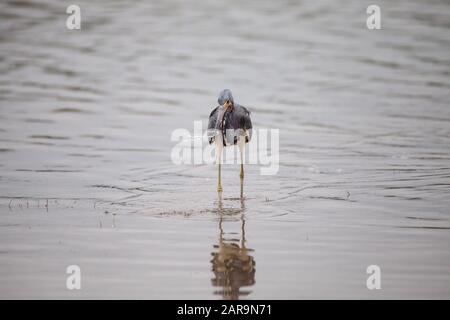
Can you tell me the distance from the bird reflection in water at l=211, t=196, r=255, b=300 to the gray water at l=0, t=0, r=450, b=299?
0.03 meters

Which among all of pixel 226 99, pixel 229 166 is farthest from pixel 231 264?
pixel 229 166

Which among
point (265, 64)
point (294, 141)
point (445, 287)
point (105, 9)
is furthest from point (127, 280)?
point (105, 9)

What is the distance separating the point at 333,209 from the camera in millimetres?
11555

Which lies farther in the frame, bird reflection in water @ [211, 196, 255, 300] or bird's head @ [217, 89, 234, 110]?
bird's head @ [217, 89, 234, 110]

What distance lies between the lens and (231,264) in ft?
31.2

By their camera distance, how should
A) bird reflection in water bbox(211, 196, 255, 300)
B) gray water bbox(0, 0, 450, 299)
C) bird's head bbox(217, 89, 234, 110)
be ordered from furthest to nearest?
bird's head bbox(217, 89, 234, 110), gray water bbox(0, 0, 450, 299), bird reflection in water bbox(211, 196, 255, 300)

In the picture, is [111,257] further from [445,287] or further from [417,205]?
[417,205]

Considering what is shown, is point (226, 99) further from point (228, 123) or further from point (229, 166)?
point (229, 166)

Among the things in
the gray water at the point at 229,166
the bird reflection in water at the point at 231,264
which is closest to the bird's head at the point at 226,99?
the gray water at the point at 229,166

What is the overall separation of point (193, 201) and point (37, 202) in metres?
2.00

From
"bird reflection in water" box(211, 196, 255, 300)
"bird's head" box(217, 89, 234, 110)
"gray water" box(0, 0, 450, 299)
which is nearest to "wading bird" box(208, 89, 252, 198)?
"bird's head" box(217, 89, 234, 110)

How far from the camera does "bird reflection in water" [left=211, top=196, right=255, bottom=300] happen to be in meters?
8.84

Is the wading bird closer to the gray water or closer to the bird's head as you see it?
the bird's head

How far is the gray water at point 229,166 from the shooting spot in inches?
370
